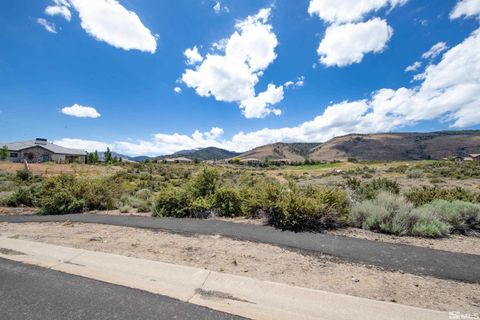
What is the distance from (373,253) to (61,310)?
5580mm

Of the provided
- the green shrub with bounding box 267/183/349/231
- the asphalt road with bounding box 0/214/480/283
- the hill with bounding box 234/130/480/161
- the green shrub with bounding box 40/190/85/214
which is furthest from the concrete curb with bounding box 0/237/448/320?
the hill with bounding box 234/130/480/161

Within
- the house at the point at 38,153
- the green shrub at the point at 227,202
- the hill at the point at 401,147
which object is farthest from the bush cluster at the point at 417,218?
the hill at the point at 401,147

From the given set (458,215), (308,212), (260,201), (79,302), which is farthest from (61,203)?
(458,215)

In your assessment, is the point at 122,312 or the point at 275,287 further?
the point at 275,287

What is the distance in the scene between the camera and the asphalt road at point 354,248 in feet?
14.8

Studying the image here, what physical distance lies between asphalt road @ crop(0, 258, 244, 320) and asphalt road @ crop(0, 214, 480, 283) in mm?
3144

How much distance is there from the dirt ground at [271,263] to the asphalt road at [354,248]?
0.97ft

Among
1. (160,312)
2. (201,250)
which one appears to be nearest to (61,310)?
(160,312)

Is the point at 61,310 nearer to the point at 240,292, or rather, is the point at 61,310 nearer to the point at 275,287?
the point at 240,292

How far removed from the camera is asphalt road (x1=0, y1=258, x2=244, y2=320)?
10.6 feet

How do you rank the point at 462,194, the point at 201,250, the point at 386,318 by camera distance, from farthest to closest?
the point at 462,194 < the point at 201,250 < the point at 386,318

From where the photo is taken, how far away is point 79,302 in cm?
351

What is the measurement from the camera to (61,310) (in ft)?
10.9

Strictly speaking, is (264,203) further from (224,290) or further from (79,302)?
(79,302)
